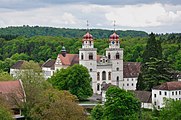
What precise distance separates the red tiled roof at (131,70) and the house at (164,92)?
22.1 m

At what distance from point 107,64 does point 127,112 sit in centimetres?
3689

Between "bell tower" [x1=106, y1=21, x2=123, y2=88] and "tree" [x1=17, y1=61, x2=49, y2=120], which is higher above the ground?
"bell tower" [x1=106, y1=21, x2=123, y2=88]

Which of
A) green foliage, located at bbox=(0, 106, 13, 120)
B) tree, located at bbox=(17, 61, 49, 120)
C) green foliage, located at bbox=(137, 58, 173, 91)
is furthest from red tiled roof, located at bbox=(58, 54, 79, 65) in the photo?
green foliage, located at bbox=(0, 106, 13, 120)

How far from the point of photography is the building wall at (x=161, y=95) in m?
67.1

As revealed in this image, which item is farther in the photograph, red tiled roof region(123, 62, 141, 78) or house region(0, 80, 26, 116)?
red tiled roof region(123, 62, 141, 78)

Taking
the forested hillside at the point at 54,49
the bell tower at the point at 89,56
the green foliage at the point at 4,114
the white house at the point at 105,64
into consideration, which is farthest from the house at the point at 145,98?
the forested hillside at the point at 54,49

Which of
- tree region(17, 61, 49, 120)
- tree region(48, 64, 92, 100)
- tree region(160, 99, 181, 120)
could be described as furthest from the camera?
tree region(48, 64, 92, 100)

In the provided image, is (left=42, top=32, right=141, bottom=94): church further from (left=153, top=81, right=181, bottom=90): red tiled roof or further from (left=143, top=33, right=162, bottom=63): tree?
(left=153, top=81, right=181, bottom=90): red tiled roof

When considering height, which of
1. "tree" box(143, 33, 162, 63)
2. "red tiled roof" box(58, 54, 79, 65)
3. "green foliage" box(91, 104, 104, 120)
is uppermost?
"tree" box(143, 33, 162, 63)

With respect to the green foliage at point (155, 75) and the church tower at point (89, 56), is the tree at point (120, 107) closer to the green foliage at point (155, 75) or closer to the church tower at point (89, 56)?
the green foliage at point (155, 75)

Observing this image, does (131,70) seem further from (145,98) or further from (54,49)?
(54,49)

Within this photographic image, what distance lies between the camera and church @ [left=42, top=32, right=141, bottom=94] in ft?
280

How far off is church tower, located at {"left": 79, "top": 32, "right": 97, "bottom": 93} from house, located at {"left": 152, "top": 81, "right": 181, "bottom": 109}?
1915 centimetres

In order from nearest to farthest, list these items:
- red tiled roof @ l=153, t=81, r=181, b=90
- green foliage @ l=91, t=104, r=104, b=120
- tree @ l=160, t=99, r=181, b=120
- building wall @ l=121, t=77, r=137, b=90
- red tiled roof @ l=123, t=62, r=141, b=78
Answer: tree @ l=160, t=99, r=181, b=120 → green foliage @ l=91, t=104, r=104, b=120 → red tiled roof @ l=153, t=81, r=181, b=90 → building wall @ l=121, t=77, r=137, b=90 → red tiled roof @ l=123, t=62, r=141, b=78
